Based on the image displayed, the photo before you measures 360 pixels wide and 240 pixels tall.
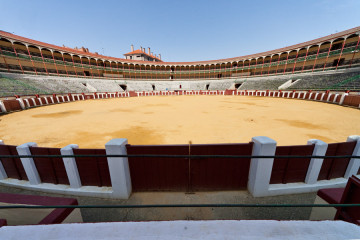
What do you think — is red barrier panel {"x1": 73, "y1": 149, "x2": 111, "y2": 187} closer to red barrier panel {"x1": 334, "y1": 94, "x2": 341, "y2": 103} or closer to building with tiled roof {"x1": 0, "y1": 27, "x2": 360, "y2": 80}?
red barrier panel {"x1": 334, "y1": 94, "x2": 341, "y2": 103}

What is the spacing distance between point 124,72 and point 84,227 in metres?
45.2

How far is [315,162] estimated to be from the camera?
9.45 ft

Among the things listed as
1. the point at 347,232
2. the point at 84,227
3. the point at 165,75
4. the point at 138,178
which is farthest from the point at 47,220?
the point at 165,75

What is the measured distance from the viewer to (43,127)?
7.74 meters

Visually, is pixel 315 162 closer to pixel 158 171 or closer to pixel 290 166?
pixel 290 166

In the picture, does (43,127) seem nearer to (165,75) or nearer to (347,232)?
(347,232)

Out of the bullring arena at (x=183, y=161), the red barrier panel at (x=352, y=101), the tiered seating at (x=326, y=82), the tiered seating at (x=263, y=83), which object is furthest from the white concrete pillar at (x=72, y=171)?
the tiered seating at (x=263, y=83)

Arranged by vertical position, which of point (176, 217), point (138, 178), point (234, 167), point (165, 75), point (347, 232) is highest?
point (165, 75)

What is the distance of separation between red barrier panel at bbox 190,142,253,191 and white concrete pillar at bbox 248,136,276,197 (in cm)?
13

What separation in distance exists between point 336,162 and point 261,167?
181 cm

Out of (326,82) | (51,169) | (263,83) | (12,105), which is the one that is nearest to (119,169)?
(51,169)

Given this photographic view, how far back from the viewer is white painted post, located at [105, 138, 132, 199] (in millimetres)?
2645

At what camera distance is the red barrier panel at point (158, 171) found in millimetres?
2848

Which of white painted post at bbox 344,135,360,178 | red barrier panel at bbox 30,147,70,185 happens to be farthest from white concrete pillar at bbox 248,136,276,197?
red barrier panel at bbox 30,147,70,185
